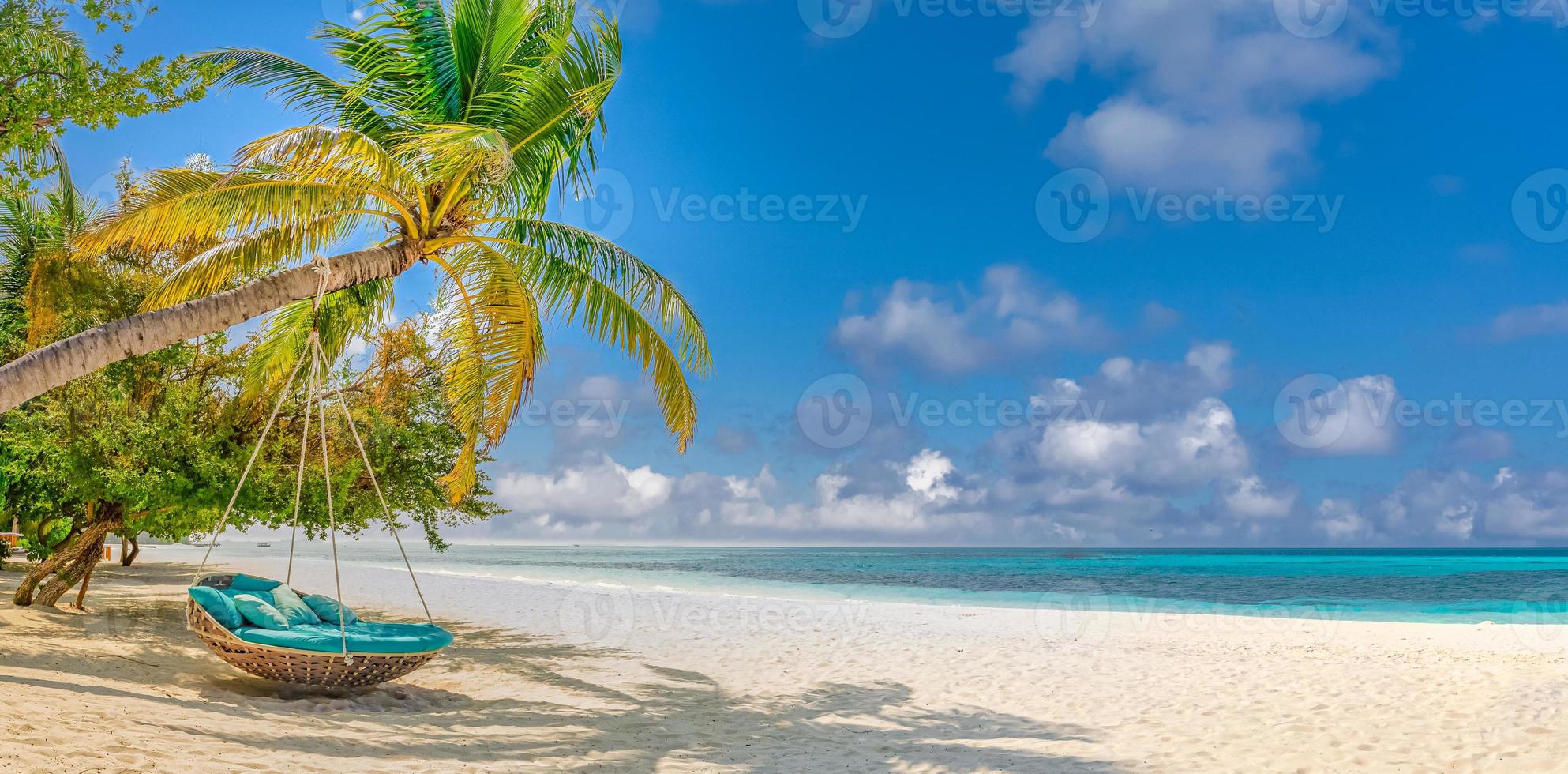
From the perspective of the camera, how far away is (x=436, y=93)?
7.62 m

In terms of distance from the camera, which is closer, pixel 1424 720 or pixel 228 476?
pixel 1424 720

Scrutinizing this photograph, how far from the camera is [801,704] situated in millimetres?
8172

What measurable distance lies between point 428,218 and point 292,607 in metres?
3.74

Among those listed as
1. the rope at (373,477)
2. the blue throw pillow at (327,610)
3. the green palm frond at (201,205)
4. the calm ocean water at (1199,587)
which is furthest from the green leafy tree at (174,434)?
the calm ocean water at (1199,587)

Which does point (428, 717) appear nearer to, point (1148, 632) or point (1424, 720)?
point (1424, 720)

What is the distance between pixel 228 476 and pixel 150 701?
3456 mm

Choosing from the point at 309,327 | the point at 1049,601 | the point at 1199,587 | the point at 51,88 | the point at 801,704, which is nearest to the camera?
the point at 51,88

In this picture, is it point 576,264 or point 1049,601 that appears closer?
point 576,264

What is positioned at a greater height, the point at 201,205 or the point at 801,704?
the point at 201,205

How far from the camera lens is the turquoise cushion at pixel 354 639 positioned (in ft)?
21.5

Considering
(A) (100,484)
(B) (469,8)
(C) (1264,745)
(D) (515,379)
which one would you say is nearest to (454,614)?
(A) (100,484)

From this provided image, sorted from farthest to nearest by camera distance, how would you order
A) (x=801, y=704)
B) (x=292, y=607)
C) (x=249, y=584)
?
(x=801, y=704), (x=249, y=584), (x=292, y=607)

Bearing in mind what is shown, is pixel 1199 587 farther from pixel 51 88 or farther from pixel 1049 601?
pixel 51 88

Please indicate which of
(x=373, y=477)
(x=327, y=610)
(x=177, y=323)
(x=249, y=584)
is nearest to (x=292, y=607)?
(x=327, y=610)
